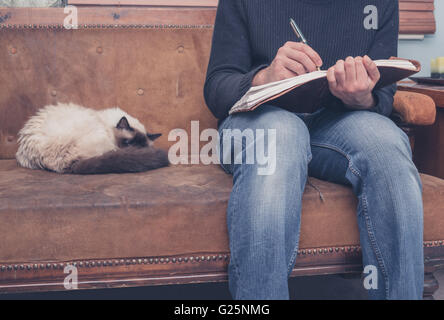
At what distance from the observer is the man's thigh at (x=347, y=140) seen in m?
0.86

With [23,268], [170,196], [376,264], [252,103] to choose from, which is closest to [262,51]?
[252,103]

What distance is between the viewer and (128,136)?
1.32 meters

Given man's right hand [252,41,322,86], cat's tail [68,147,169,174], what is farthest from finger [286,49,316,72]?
cat's tail [68,147,169,174]

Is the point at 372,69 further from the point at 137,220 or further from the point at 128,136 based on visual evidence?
the point at 128,136

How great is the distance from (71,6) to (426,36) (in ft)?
5.51

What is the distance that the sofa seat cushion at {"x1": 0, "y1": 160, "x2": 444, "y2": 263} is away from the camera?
2.87ft

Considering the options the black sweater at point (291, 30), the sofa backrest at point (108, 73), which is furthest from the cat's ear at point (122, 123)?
the black sweater at point (291, 30)

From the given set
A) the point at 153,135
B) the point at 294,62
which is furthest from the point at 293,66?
the point at 153,135

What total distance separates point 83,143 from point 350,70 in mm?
805

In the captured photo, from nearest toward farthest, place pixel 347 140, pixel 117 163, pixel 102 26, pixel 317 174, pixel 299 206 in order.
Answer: pixel 299 206, pixel 347 140, pixel 317 174, pixel 117 163, pixel 102 26

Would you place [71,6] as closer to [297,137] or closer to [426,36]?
[297,137]

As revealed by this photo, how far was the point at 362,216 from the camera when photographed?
88 centimetres

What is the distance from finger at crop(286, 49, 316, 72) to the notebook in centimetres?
5

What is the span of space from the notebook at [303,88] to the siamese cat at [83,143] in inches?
15.2
